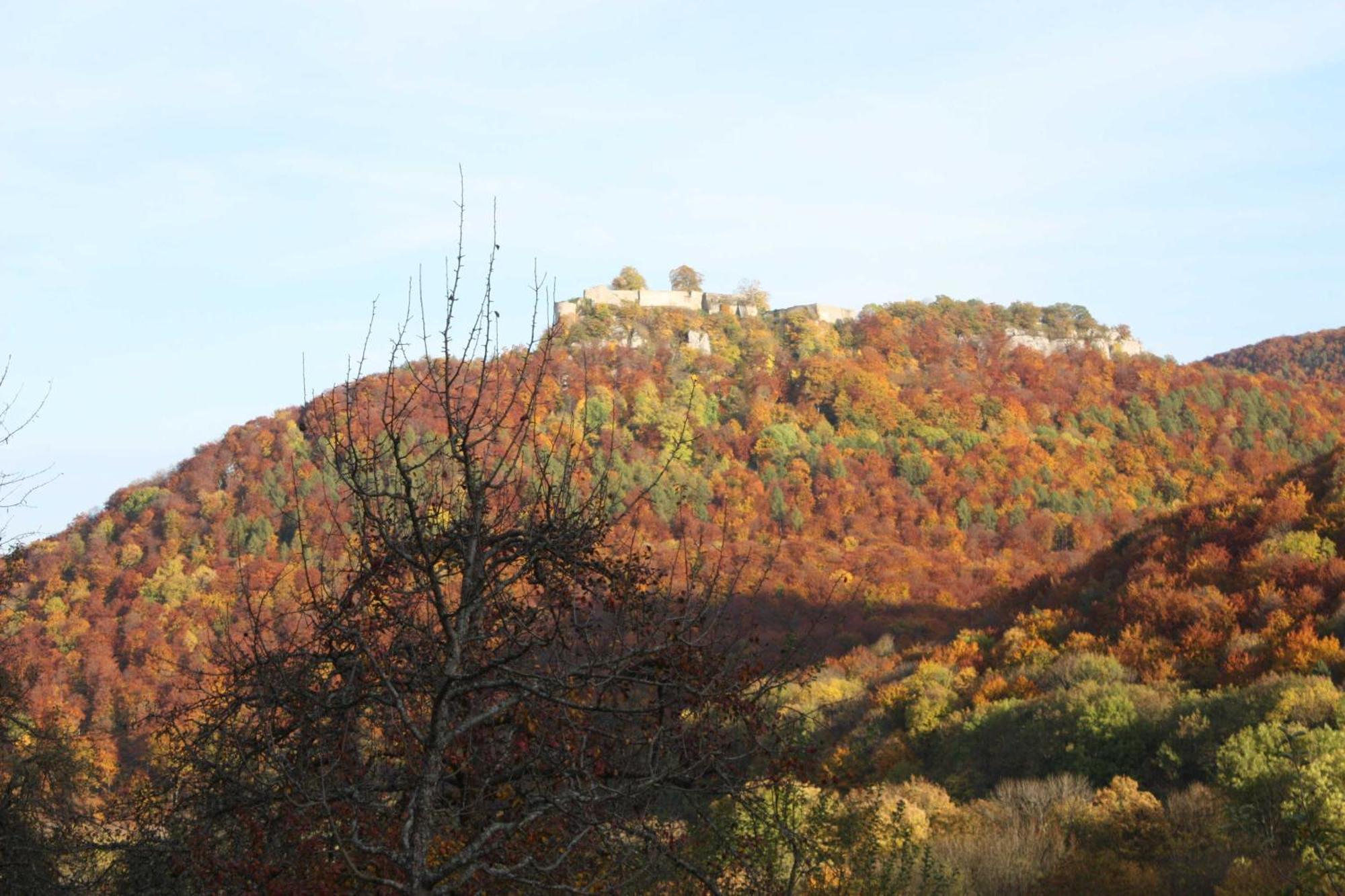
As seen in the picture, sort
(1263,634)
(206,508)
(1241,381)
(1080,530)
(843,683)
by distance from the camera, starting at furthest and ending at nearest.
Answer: (1241,381) → (1080,530) → (206,508) → (843,683) → (1263,634)

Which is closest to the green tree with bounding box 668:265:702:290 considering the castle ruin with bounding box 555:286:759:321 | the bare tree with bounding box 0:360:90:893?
the castle ruin with bounding box 555:286:759:321

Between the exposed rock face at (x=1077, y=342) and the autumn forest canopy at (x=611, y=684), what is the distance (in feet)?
136

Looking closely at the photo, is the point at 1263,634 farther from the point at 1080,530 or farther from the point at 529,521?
the point at 1080,530

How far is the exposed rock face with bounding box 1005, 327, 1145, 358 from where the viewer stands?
121 m

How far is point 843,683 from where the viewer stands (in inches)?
1452

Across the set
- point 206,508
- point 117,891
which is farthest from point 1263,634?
point 206,508

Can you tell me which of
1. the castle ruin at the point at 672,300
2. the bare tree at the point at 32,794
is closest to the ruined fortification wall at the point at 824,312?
the castle ruin at the point at 672,300

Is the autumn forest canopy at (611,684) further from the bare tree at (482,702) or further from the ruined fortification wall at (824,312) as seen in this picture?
the ruined fortification wall at (824,312)

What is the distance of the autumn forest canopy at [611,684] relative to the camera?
6121 millimetres

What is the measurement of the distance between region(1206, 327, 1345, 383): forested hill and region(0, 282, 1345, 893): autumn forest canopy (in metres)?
65.7

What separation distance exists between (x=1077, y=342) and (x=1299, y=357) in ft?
106

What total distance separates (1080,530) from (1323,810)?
71417mm

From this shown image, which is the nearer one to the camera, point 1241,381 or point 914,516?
point 914,516

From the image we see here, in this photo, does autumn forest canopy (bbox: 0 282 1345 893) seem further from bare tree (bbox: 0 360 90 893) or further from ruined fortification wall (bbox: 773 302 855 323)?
ruined fortification wall (bbox: 773 302 855 323)
